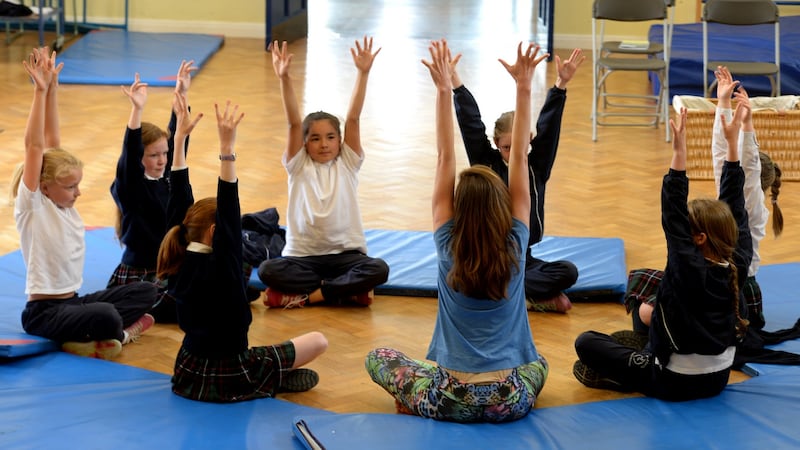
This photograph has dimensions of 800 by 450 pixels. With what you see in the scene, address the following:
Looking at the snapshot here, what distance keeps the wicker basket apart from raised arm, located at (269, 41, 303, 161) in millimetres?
3068

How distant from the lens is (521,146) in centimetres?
315

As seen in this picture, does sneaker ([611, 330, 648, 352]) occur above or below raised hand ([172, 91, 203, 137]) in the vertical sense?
below

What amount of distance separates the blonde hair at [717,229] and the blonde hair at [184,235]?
1.48 metres

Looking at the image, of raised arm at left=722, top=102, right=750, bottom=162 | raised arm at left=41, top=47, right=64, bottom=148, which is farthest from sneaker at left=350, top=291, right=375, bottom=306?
raised arm at left=722, top=102, right=750, bottom=162

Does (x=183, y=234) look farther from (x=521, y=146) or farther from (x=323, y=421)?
(x=521, y=146)

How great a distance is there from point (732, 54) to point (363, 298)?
4.92 meters

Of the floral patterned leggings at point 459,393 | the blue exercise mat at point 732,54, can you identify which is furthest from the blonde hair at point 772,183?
the blue exercise mat at point 732,54

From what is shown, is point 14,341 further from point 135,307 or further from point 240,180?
point 240,180

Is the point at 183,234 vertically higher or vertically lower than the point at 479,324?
higher

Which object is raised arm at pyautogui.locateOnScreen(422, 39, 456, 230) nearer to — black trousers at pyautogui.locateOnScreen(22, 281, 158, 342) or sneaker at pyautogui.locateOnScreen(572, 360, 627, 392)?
sneaker at pyautogui.locateOnScreen(572, 360, 627, 392)

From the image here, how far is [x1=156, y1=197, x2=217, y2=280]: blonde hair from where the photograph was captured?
319cm

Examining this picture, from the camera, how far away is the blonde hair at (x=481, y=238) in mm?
2941

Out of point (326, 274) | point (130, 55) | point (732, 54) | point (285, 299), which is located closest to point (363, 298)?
point (326, 274)

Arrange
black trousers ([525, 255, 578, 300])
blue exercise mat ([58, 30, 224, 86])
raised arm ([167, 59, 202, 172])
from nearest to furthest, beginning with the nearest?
1. raised arm ([167, 59, 202, 172])
2. black trousers ([525, 255, 578, 300])
3. blue exercise mat ([58, 30, 224, 86])
